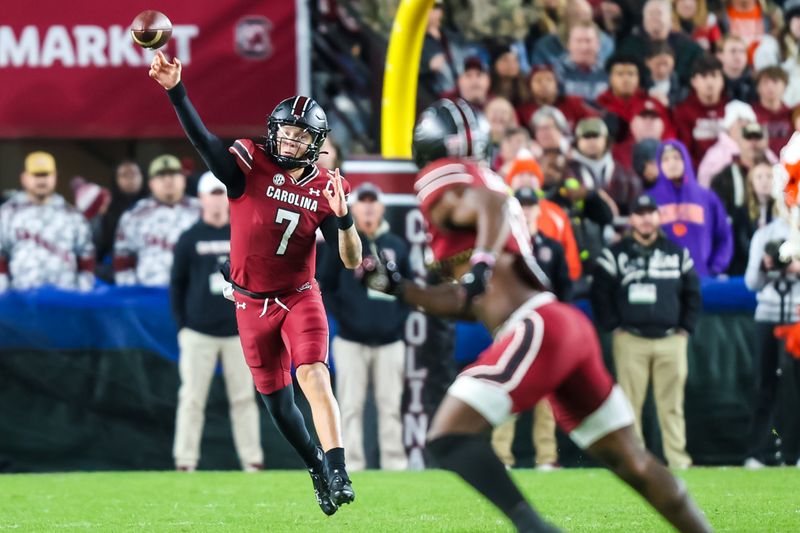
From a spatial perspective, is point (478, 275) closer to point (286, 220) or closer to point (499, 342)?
point (499, 342)

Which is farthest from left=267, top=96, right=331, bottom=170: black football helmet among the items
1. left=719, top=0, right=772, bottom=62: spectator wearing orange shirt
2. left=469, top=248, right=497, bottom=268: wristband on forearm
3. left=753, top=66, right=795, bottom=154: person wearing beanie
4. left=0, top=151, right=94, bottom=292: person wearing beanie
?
left=719, top=0, right=772, bottom=62: spectator wearing orange shirt

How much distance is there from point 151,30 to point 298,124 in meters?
0.91

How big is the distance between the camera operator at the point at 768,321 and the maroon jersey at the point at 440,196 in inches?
226

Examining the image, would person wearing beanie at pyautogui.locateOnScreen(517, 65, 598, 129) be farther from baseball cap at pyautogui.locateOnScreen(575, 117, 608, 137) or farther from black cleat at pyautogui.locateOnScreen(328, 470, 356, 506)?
black cleat at pyautogui.locateOnScreen(328, 470, 356, 506)

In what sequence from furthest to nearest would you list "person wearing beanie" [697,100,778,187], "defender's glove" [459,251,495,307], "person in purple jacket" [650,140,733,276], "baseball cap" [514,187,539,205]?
"person wearing beanie" [697,100,778,187] → "person in purple jacket" [650,140,733,276] → "baseball cap" [514,187,539,205] → "defender's glove" [459,251,495,307]

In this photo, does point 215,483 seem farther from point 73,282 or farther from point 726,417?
point 726,417

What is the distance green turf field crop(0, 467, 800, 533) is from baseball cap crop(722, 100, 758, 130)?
328 cm

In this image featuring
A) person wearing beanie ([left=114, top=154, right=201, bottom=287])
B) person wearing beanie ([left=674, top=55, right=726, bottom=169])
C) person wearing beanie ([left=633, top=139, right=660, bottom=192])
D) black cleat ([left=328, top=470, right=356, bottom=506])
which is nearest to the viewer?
black cleat ([left=328, top=470, right=356, bottom=506])

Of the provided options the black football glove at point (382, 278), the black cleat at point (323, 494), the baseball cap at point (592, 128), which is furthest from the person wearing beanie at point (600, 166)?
the black football glove at point (382, 278)

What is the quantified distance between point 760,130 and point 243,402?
179 inches

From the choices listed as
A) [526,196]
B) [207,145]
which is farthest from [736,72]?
[207,145]

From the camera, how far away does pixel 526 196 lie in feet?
36.5

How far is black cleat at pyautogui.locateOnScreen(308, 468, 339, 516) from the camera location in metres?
7.75

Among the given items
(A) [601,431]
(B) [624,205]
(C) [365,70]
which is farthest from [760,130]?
(A) [601,431]
